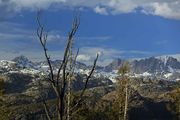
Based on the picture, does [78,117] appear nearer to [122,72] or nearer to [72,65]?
[122,72]

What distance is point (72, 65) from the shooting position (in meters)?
15.4

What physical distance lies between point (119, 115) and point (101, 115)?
42.0 ft

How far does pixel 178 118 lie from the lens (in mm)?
117875

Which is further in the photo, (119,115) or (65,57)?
(119,115)

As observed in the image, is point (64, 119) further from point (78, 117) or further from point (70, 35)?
point (78, 117)

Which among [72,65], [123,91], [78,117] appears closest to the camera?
[72,65]

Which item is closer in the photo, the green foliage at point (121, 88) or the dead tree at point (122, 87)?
the green foliage at point (121, 88)

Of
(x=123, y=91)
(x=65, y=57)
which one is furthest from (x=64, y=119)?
(x=123, y=91)

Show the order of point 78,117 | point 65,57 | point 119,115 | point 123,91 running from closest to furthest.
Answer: point 65,57 → point 78,117 → point 119,115 → point 123,91

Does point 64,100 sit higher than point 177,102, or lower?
higher

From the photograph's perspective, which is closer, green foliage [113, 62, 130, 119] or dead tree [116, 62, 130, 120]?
green foliage [113, 62, 130, 119]

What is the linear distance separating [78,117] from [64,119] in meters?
83.0

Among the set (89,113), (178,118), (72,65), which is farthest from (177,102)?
(72,65)

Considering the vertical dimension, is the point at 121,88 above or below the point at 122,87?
below
